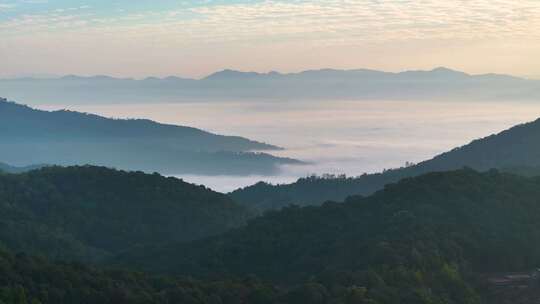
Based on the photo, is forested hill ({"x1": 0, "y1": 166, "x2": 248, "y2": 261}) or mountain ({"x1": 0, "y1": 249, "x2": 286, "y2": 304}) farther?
forested hill ({"x1": 0, "y1": 166, "x2": 248, "y2": 261})

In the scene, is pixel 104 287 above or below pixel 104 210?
below

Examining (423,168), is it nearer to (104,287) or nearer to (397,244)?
(397,244)

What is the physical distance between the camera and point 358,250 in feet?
163

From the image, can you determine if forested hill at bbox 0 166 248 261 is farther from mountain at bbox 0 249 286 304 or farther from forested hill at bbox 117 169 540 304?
mountain at bbox 0 249 286 304

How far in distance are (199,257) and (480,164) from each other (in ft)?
190

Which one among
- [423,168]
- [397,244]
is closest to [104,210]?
[397,244]

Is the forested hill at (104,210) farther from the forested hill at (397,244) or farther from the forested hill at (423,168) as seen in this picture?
the forested hill at (423,168)

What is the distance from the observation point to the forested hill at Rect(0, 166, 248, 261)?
246ft

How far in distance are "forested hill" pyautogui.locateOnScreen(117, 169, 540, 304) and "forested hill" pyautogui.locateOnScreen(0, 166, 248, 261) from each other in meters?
12.6

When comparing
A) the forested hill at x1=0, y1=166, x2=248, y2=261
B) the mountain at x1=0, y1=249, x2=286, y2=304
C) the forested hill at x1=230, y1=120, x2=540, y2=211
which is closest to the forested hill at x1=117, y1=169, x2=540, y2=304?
the mountain at x1=0, y1=249, x2=286, y2=304

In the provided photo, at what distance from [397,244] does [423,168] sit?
67008 millimetres

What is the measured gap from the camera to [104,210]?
83.8 meters

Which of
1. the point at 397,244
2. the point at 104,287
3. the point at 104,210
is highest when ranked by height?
the point at 104,210

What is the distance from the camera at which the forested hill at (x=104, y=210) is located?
74938 mm
